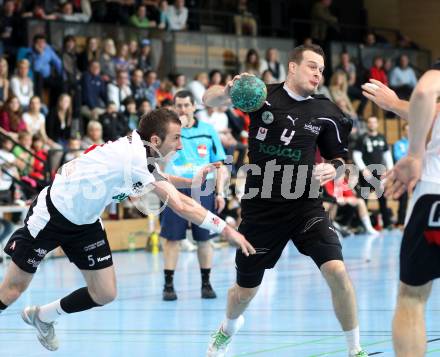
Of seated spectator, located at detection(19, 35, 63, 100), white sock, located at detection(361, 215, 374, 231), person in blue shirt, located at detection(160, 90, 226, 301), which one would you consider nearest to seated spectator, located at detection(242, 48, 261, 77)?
white sock, located at detection(361, 215, 374, 231)

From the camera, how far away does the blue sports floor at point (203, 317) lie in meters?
8.01

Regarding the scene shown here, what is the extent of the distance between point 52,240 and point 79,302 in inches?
22.4

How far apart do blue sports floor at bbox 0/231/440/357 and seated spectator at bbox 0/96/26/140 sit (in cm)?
367

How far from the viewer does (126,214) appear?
59.1 feet

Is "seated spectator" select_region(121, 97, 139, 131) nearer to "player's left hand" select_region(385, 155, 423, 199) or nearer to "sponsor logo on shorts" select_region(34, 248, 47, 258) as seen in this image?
"sponsor logo on shorts" select_region(34, 248, 47, 258)

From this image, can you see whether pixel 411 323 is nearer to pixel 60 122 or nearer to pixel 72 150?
pixel 72 150

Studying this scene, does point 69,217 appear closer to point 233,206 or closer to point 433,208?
point 433,208

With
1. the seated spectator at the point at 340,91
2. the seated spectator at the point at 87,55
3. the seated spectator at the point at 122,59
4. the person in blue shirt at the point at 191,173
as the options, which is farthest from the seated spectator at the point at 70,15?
the person in blue shirt at the point at 191,173

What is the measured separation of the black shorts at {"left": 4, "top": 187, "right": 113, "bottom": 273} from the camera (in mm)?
7246

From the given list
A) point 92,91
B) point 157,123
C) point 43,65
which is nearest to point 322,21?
point 92,91

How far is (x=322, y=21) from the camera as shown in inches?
1070

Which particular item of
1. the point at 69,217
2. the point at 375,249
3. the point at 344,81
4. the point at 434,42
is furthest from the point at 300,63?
the point at 434,42

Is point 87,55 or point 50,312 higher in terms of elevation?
point 50,312

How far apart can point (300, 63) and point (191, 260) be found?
855 centimetres
